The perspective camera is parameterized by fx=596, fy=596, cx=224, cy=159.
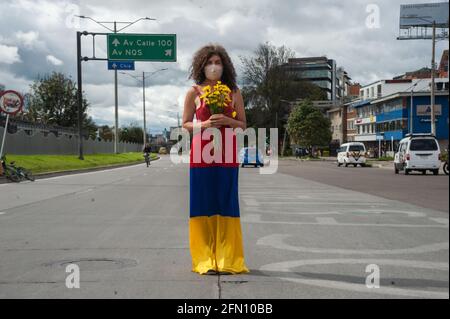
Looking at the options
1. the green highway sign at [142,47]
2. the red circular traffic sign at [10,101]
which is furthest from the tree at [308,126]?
the red circular traffic sign at [10,101]

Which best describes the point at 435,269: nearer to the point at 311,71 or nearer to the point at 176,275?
the point at 176,275

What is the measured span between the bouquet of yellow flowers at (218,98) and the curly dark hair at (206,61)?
0.70ft

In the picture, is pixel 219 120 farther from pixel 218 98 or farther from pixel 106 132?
pixel 106 132

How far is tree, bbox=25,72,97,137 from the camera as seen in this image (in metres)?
65.2

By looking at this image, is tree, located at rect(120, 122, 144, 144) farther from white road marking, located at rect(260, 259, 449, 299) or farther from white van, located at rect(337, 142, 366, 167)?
white road marking, located at rect(260, 259, 449, 299)

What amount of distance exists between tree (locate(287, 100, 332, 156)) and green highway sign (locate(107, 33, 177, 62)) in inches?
1737

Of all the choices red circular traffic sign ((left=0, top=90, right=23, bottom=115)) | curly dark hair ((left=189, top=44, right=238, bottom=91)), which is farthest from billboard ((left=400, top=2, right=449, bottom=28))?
red circular traffic sign ((left=0, top=90, right=23, bottom=115))

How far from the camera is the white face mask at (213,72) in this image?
18.3 ft

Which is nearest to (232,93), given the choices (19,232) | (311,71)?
(19,232)

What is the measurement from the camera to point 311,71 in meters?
139

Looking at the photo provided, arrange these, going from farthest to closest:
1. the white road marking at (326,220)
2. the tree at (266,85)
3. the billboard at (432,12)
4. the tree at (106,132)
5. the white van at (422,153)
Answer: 1. the tree at (106,132)
2. the tree at (266,85)
3. the white van at (422,153)
4. the white road marking at (326,220)
5. the billboard at (432,12)

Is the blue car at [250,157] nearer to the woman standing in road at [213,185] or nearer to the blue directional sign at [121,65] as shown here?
the blue directional sign at [121,65]

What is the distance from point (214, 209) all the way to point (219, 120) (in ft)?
2.88

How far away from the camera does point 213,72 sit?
559 cm
